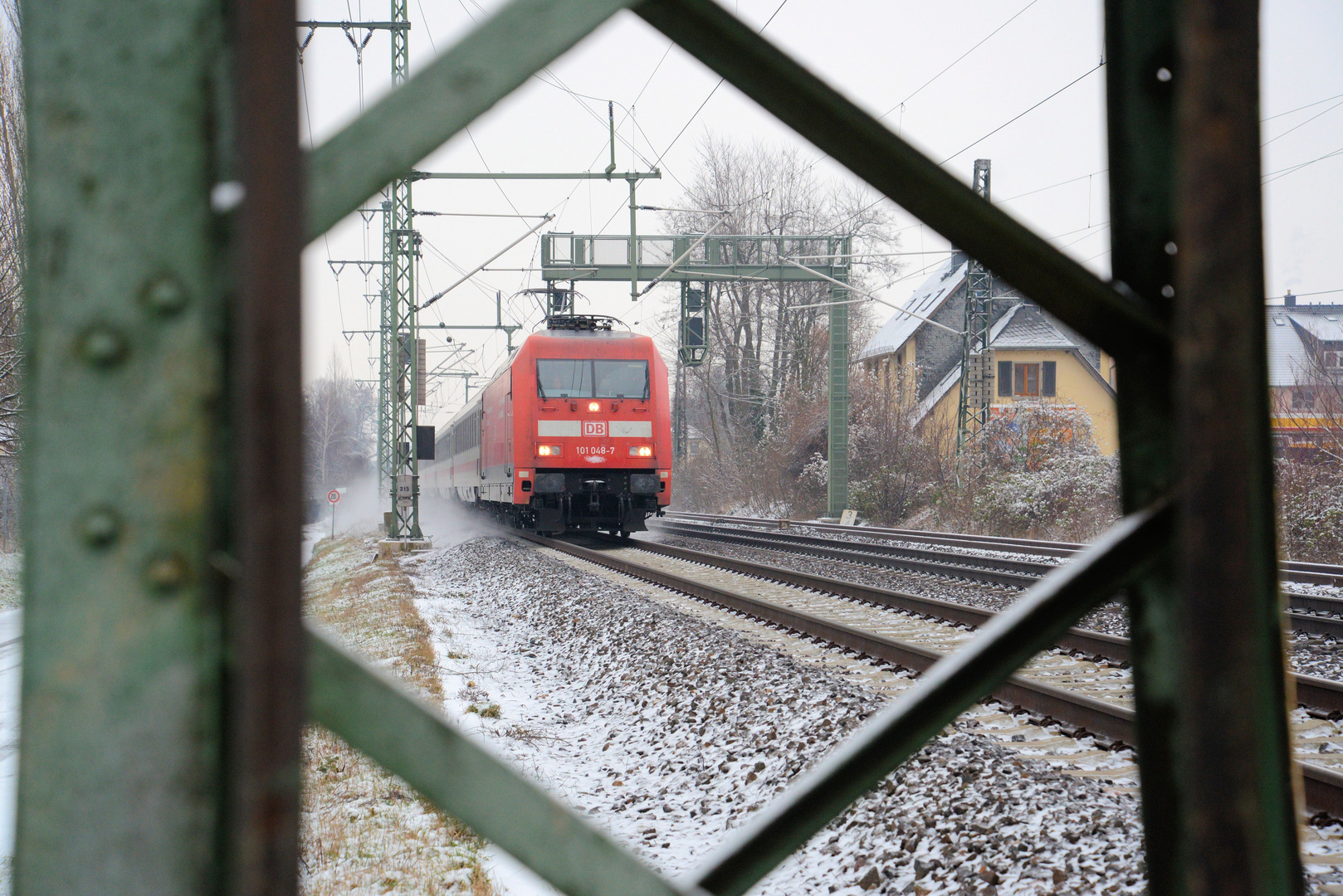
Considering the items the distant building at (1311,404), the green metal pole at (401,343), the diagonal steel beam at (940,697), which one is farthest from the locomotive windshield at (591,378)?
the diagonal steel beam at (940,697)

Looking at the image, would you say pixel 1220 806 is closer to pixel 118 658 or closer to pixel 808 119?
pixel 808 119

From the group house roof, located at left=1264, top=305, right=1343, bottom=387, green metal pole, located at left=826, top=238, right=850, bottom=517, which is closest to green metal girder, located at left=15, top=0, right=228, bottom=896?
green metal pole, located at left=826, top=238, right=850, bottom=517

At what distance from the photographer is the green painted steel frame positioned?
28.6 inches

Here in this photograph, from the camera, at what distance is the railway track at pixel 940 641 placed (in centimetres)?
504

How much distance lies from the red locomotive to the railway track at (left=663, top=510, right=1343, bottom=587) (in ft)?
13.6

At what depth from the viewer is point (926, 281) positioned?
45750 mm


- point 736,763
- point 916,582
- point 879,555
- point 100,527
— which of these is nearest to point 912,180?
point 100,527

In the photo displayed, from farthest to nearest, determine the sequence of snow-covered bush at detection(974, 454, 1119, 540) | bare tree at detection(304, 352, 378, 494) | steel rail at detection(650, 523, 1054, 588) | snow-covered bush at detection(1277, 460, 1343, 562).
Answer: bare tree at detection(304, 352, 378, 494)
snow-covered bush at detection(974, 454, 1119, 540)
snow-covered bush at detection(1277, 460, 1343, 562)
steel rail at detection(650, 523, 1054, 588)

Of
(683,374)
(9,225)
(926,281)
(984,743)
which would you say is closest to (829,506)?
(683,374)

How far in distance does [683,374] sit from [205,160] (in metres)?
38.3

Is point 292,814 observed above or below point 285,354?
below

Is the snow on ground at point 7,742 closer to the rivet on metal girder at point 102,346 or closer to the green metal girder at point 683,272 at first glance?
the rivet on metal girder at point 102,346

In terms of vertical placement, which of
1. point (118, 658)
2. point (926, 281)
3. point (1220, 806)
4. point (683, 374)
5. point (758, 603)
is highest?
point (926, 281)

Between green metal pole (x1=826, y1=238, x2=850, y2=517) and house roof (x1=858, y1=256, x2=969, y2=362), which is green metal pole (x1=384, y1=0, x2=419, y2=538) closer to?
green metal pole (x1=826, y1=238, x2=850, y2=517)
